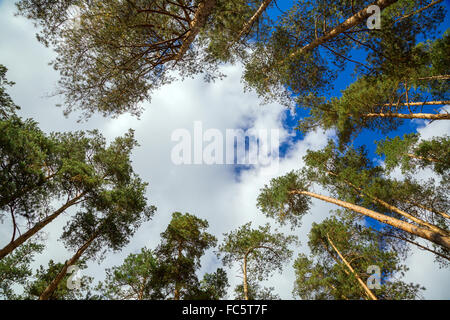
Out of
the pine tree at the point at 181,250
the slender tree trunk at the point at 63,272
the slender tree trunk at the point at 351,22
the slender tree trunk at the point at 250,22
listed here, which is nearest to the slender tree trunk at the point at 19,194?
the slender tree trunk at the point at 63,272

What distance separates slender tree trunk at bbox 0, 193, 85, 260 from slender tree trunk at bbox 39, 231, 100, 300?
1820 mm

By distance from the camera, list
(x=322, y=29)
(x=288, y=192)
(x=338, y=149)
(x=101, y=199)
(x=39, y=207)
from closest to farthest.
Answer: (x=322, y=29), (x=39, y=207), (x=101, y=199), (x=288, y=192), (x=338, y=149)

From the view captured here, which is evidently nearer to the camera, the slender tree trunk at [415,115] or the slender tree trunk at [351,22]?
the slender tree trunk at [351,22]

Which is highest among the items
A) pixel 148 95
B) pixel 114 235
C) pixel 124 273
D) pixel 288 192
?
pixel 148 95

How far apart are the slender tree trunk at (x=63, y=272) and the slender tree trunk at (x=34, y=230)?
1.82 metres

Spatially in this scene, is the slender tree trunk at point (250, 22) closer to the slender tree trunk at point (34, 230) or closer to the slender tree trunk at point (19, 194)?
the slender tree trunk at point (19, 194)

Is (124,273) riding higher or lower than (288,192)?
lower

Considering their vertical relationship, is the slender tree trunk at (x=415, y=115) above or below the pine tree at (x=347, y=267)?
above

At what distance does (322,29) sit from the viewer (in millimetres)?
7059

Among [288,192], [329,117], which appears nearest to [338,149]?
[329,117]

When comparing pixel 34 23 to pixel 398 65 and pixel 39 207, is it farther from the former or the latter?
pixel 398 65

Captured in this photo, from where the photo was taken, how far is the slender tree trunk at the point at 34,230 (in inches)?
241

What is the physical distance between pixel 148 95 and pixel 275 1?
6133 millimetres
